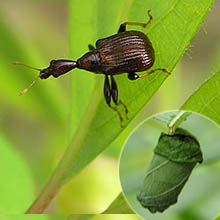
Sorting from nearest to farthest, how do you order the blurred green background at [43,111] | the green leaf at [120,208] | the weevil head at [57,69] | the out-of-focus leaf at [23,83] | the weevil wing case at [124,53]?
the green leaf at [120,208] < the weevil wing case at [124,53] < the blurred green background at [43,111] < the weevil head at [57,69] < the out-of-focus leaf at [23,83]

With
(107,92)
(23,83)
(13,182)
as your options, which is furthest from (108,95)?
(23,83)

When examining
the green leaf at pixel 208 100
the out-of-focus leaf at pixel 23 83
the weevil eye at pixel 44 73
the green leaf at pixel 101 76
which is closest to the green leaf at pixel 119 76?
the green leaf at pixel 101 76

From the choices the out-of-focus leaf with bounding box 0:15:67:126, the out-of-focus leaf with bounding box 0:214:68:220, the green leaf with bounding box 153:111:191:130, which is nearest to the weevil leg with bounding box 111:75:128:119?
the green leaf with bounding box 153:111:191:130

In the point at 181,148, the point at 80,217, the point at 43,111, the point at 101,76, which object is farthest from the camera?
the point at 43,111

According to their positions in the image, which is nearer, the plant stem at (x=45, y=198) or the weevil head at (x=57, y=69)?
the plant stem at (x=45, y=198)

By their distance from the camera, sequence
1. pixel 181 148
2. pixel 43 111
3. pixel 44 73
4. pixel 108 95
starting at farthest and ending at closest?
pixel 43 111
pixel 44 73
pixel 108 95
pixel 181 148

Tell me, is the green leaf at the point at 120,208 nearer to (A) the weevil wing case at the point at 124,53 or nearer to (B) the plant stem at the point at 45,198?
(B) the plant stem at the point at 45,198

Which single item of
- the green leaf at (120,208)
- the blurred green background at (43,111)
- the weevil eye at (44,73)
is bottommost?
the blurred green background at (43,111)

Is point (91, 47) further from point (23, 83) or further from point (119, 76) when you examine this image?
point (23, 83)
